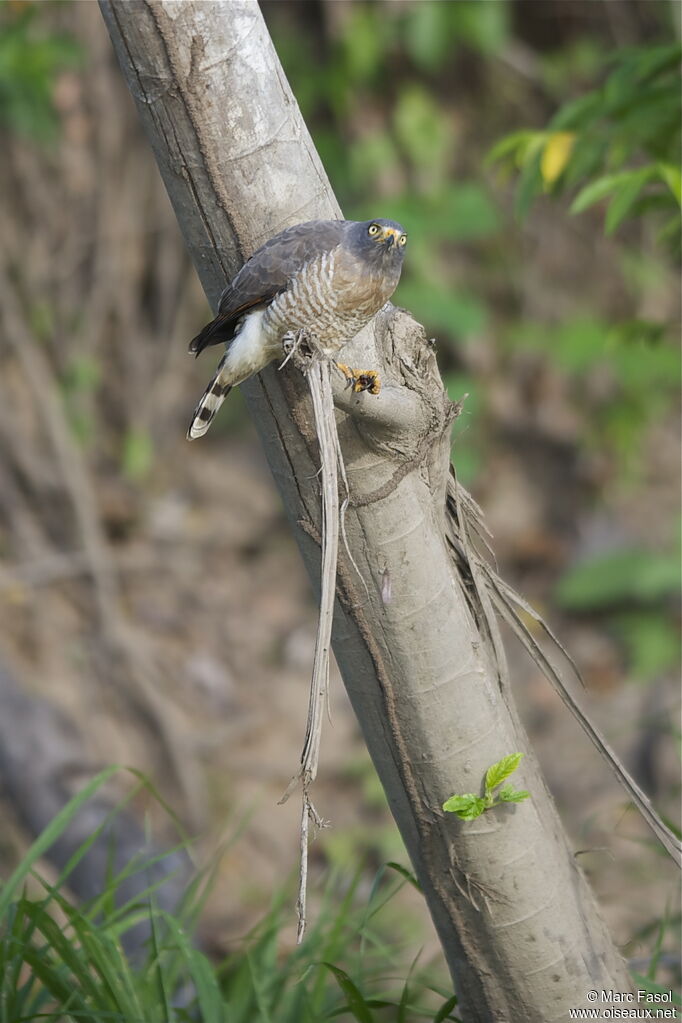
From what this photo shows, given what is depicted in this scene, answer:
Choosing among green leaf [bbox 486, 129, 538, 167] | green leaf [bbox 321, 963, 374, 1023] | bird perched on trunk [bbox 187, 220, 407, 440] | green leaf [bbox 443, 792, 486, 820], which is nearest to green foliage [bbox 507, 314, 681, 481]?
green leaf [bbox 486, 129, 538, 167]

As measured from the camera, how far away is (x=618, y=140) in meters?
2.32

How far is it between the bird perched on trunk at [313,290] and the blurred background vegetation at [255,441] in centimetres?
336

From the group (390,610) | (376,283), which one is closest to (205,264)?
(376,283)

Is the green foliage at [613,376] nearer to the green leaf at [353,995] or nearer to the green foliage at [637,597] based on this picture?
the green foliage at [637,597]

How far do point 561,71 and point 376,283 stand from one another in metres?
5.09

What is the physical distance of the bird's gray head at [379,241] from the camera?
1.84m

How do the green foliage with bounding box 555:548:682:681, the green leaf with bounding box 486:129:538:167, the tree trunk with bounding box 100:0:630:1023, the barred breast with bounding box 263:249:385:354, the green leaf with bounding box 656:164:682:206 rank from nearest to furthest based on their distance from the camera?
the tree trunk with bounding box 100:0:630:1023
the barred breast with bounding box 263:249:385:354
the green leaf with bounding box 656:164:682:206
the green leaf with bounding box 486:129:538:167
the green foliage with bounding box 555:548:682:681

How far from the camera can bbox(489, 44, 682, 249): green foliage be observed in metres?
2.10

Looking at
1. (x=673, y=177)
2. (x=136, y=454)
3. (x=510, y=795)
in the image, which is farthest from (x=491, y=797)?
(x=136, y=454)

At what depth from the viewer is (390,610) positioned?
1761mm

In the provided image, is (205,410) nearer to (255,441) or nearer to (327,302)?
(327,302)

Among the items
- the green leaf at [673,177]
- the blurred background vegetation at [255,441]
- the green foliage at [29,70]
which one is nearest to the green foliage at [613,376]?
the blurred background vegetation at [255,441]

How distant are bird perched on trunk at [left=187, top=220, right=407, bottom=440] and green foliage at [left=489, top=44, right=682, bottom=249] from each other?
0.54 metres

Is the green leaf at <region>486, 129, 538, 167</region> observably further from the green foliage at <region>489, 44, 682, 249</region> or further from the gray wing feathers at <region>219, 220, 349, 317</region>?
the gray wing feathers at <region>219, 220, 349, 317</region>
